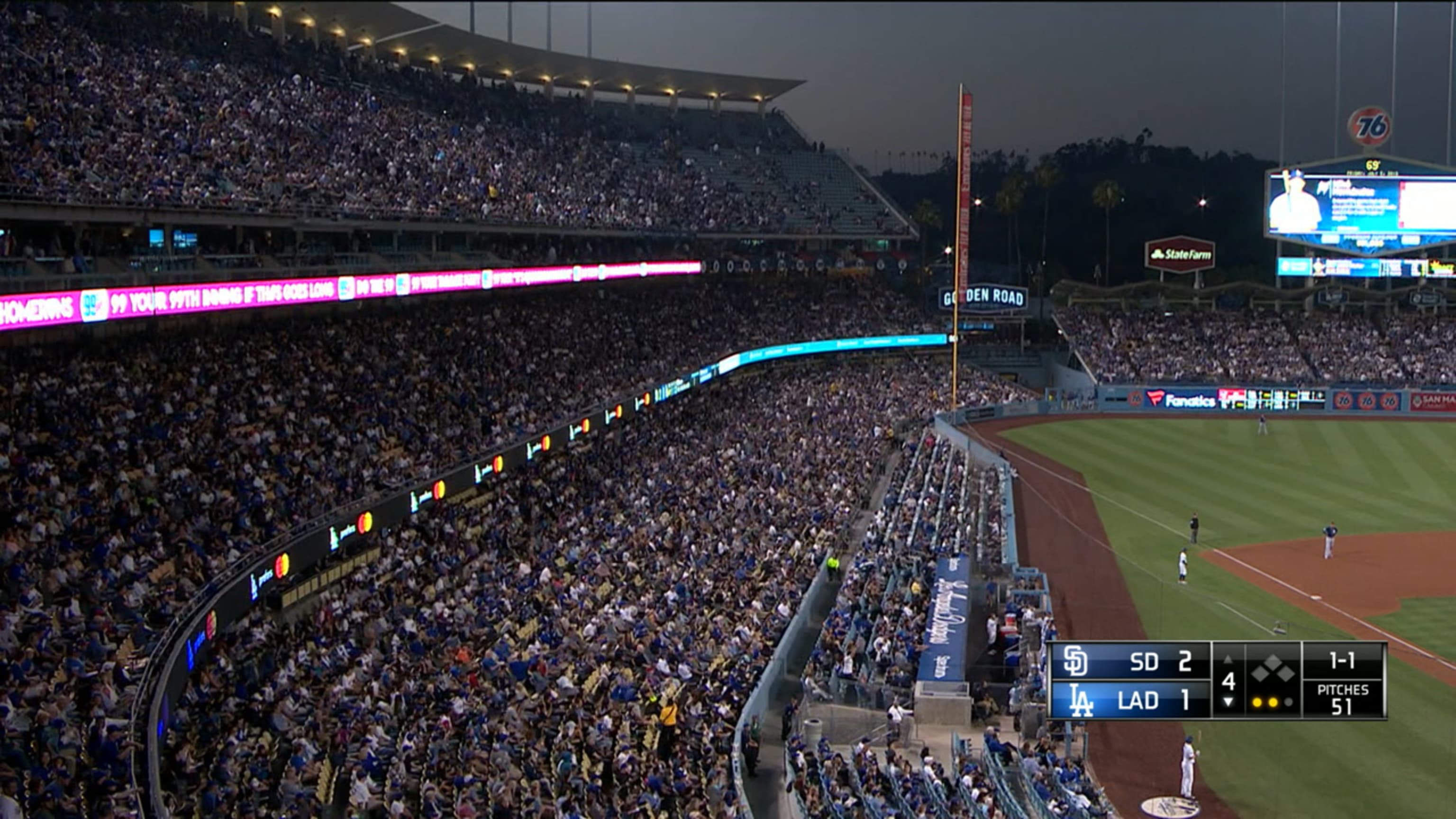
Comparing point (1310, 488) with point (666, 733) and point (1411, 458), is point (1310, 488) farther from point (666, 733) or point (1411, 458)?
point (666, 733)

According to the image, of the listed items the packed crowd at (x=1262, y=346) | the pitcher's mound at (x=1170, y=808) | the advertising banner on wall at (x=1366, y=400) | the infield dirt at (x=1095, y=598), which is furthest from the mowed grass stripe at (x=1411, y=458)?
the pitcher's mound at (x=1170, y=808)

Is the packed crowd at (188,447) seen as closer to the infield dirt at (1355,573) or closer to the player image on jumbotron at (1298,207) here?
the infield dirt at (1355,573)

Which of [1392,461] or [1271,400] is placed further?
[1271,400]

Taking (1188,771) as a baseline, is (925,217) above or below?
above

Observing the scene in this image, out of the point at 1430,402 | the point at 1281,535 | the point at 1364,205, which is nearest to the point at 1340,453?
the point at 1430,402

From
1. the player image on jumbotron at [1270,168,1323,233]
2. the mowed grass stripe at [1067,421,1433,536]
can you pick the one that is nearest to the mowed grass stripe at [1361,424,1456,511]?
the mowed grass stripe at [1067,421,1433,536]

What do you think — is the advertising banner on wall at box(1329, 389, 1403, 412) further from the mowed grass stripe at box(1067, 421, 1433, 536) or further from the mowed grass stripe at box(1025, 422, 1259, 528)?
the mowed grass stripe at box(1025, 422, 1259, 528)
